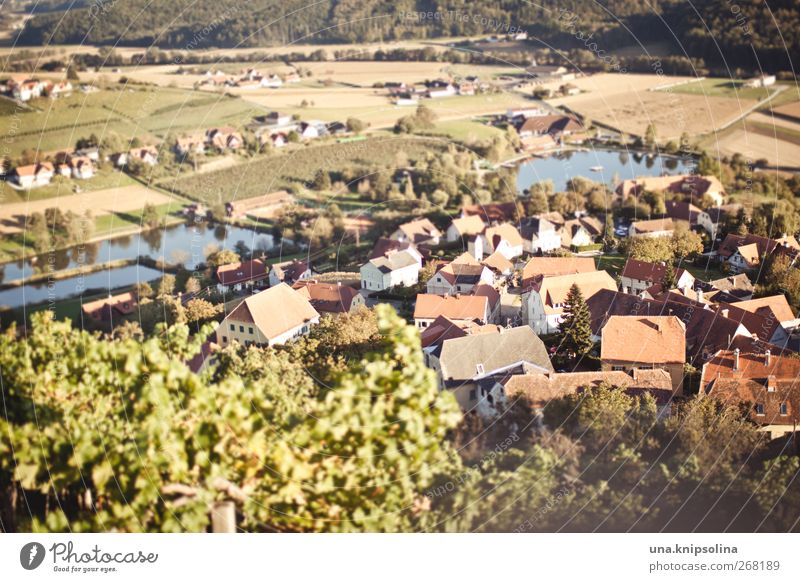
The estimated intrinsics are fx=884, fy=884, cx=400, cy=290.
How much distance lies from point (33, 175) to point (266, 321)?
8.49 meters

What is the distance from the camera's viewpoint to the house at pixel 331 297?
335 inches

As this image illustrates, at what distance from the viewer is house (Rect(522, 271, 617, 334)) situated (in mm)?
9156

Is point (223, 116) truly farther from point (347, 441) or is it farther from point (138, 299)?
point (347, 441)

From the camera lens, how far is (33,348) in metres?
5.18

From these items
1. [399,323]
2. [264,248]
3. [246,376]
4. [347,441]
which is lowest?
[264,248]

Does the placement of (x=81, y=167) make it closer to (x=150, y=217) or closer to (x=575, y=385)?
(x=150, y=217)

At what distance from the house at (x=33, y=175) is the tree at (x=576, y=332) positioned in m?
9.66

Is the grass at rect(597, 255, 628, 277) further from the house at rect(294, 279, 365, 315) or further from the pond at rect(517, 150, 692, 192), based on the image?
the pond at rect(517, 150, 692, 192)

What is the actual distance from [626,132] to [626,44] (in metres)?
2.52

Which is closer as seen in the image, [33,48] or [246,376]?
[246,376]

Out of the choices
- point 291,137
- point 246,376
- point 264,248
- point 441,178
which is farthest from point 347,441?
point 291,137

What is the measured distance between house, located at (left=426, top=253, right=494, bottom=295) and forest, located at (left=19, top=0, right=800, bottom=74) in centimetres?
573

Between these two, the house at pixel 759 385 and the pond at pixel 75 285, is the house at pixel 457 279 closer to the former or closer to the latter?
the house at pixel 759 385

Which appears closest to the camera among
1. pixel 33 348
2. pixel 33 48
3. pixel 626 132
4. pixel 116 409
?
pixel 116 409
